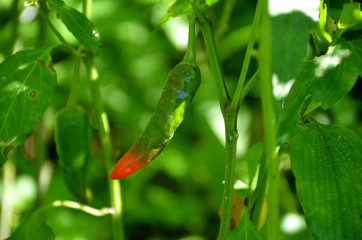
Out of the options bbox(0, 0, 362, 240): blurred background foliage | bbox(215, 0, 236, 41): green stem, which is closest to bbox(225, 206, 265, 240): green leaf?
bbox(215, 0, 236, 41): green stem

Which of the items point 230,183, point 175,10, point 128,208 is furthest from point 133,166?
point 128,208

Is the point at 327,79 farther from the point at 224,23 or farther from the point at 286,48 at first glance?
the point at 224,23

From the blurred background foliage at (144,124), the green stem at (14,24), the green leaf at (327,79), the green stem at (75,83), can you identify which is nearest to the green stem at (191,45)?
the green leaf at (327,79)

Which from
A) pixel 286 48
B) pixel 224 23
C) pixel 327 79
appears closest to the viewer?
pixel 286 48

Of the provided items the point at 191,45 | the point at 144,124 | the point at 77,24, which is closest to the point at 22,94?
the point at 77,24

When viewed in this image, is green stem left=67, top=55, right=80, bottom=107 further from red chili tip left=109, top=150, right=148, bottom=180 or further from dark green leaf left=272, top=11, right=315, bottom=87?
dark green leaf left=272, top=11, right=315, bottom=87

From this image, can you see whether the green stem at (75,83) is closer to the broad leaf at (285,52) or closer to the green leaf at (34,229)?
the green leaf at (34,229)
